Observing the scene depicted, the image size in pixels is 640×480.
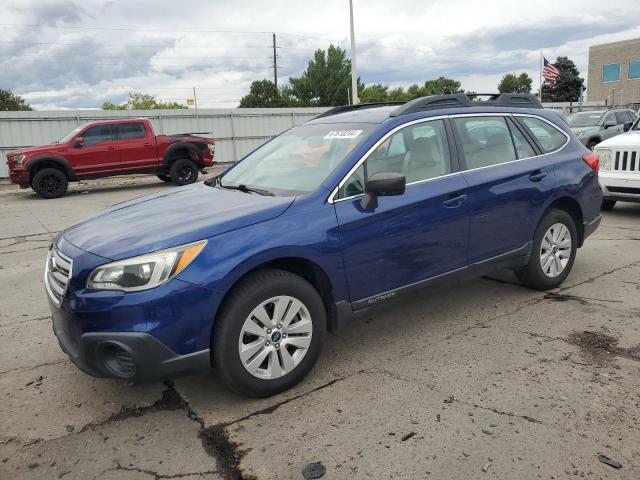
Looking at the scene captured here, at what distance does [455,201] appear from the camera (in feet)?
13.0

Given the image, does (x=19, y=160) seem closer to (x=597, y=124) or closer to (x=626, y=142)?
(x=626, y=142)

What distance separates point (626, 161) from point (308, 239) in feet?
22.2

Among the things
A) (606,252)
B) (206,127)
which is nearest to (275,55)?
(206,127)

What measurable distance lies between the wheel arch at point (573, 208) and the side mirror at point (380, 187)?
1984 millimetres

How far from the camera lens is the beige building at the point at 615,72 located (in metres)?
61.4

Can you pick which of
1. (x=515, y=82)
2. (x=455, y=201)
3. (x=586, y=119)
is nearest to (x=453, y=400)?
(x=455, y=201)

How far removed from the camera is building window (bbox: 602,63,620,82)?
208ft

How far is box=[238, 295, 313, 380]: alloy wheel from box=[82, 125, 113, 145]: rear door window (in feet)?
41.7

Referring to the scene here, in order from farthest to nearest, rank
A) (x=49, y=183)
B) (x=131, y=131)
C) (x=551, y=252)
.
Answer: (x=131, y=131)
(x=49, y=183)
(x=551, y=252)

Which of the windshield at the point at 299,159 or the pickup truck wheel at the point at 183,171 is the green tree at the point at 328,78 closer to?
the pickup truck wheel at the point at 183,171

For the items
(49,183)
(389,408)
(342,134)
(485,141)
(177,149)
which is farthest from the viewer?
(177,149)

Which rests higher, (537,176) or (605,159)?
(537,176)

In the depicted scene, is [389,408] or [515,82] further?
[515,82]

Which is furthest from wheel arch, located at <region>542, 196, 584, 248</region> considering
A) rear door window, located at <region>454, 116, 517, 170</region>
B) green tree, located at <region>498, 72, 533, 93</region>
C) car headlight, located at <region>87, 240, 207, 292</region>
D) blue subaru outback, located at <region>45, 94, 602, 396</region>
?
green tree, located at <region>498, 72, 533, 93</region>
